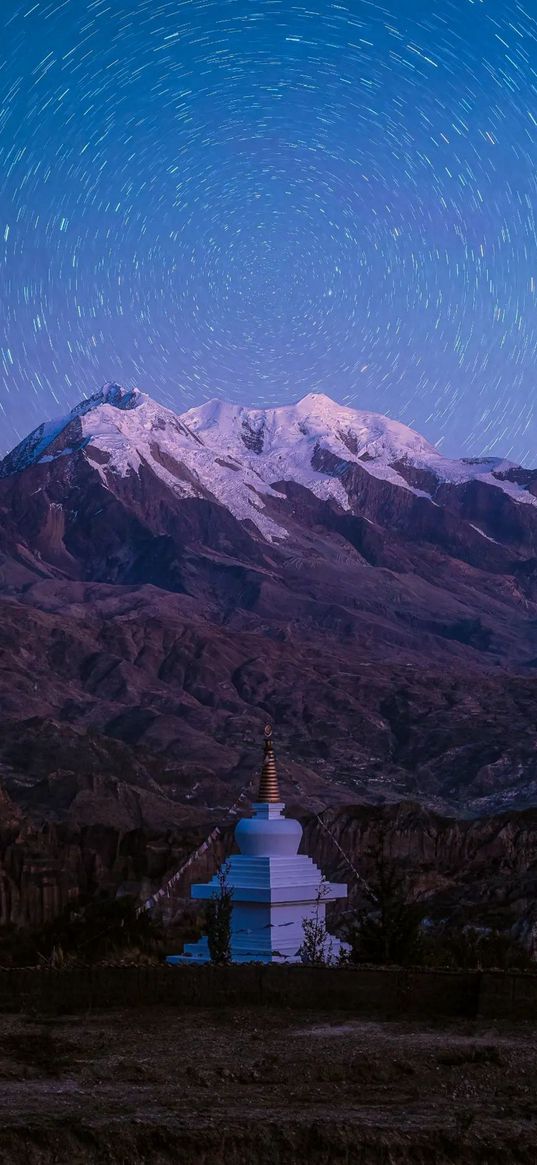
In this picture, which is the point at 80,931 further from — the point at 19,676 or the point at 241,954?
the point at 19,676

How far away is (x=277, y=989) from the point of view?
1777 centimetres

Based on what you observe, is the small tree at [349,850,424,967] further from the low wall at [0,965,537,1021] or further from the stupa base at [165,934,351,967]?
the low wall at [0,965,537,1021]

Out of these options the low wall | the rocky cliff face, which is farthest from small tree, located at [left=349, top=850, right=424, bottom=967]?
the rocky cliff face

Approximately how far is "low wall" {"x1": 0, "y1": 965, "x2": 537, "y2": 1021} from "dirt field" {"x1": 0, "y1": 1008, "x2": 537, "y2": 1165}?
37 cm

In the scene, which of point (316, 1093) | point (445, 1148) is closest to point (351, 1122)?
point (445, 1148)

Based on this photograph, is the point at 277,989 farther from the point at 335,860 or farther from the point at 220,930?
the point at 335,860

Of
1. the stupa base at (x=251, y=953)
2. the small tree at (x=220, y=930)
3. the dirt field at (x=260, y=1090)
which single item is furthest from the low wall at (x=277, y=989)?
the stupa base at (x=251, y=953)

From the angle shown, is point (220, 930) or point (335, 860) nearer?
point (220, 930)

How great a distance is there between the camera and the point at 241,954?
98.1ft

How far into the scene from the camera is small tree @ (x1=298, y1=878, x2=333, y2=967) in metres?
23.4

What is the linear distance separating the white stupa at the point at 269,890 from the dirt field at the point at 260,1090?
1346 centimetres

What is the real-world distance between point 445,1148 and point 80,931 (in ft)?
115

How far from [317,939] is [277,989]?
9.48 metres

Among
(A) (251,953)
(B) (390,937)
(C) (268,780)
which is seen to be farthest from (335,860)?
(B) (390,937)
